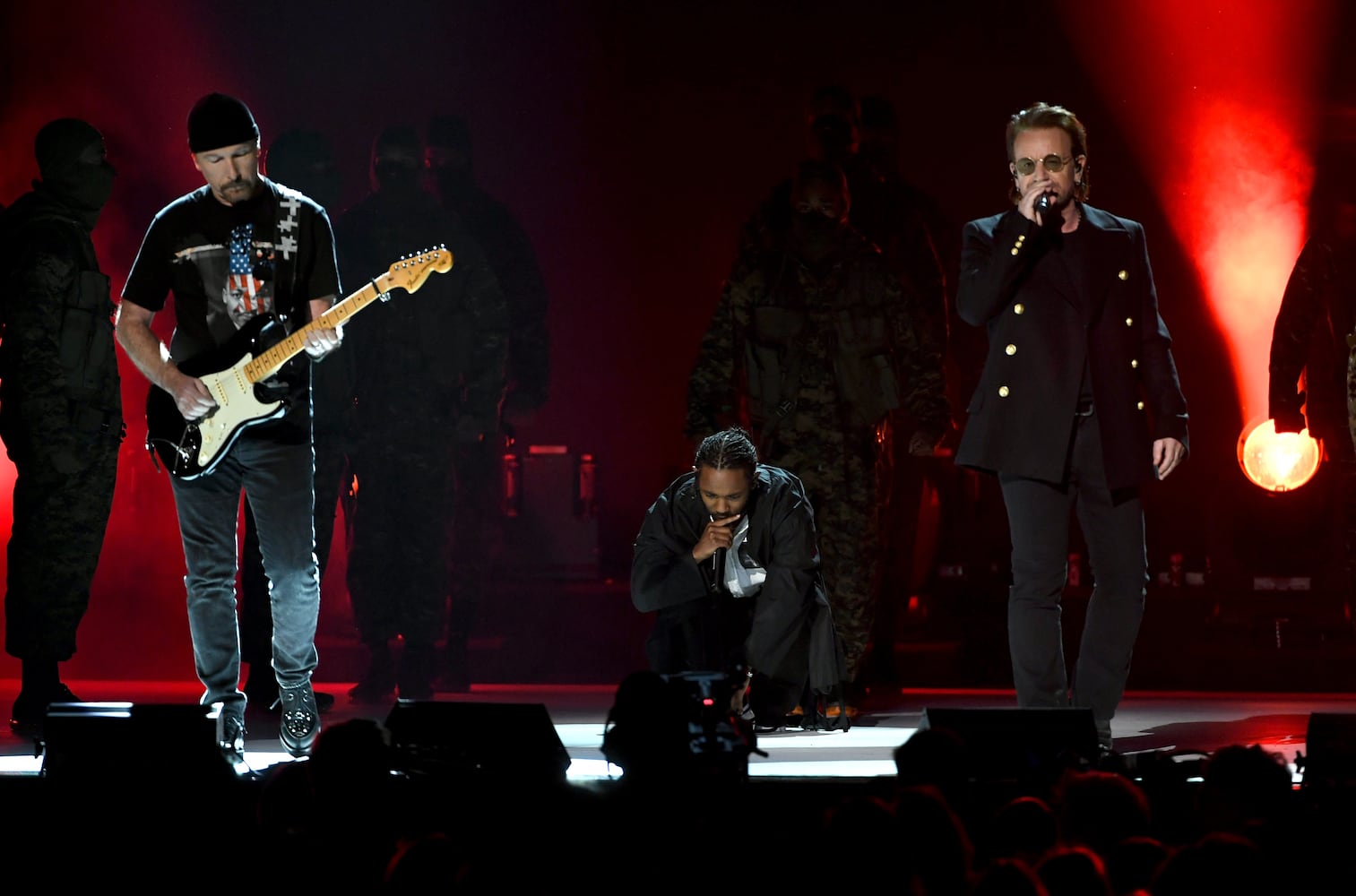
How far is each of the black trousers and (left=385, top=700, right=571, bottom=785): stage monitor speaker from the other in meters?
1.49

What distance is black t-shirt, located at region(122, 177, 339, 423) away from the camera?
495 cm

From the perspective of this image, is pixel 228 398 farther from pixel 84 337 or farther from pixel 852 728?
pixel 852 728

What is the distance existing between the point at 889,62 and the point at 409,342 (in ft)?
8.22

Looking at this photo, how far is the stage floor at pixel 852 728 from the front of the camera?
441 centimetres

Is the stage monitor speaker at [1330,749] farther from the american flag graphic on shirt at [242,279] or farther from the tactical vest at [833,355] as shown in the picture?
the american flag graphic on shirt at [242,279]

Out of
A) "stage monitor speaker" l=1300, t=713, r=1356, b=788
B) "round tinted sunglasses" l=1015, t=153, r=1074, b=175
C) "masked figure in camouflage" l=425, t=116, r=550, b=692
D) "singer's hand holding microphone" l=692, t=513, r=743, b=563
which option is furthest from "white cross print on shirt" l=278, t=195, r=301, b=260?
"stage monitor speaker" l=1300, t=713, r=1356, b=788

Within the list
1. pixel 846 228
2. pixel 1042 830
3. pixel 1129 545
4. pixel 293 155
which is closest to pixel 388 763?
pixel 1042 830

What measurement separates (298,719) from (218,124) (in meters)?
1.81

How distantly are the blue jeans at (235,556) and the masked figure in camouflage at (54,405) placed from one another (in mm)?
909

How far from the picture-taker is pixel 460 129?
720 centimetres

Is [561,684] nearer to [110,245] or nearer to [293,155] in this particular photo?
[293,155]

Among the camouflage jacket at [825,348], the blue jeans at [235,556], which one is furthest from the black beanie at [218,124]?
the camouflage jacket at [825,348]

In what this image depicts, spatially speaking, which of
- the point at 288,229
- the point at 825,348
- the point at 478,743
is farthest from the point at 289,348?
the point at 825,348

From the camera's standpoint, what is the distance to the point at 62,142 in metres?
5.65
